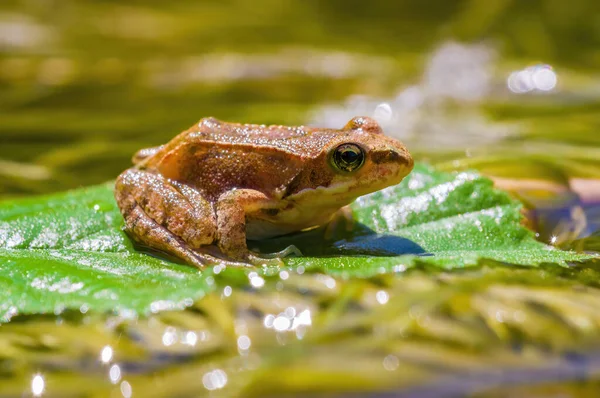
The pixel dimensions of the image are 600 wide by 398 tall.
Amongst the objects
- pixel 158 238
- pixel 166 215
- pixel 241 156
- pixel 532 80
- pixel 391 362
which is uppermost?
pixel 532 80

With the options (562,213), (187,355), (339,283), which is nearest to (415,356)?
(339,283)

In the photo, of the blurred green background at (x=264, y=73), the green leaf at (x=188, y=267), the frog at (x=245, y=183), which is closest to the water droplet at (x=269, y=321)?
the green leaf at (x=188, y=267)

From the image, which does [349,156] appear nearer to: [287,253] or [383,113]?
[287,253]

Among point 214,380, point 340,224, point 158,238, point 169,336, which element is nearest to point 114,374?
point 169,336

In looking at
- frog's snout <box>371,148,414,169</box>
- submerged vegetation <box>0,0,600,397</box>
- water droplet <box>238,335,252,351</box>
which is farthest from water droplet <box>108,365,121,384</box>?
frog's snout <box>371,148,414,169</box>

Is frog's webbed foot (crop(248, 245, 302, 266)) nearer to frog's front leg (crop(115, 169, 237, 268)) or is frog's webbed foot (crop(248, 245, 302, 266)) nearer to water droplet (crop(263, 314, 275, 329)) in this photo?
frog's front leg (crop(115, 169, 237, 268))

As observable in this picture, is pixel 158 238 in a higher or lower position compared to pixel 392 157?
lower

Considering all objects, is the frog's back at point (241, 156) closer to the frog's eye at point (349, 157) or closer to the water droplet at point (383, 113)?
the frog's eye at point (349, 157)
